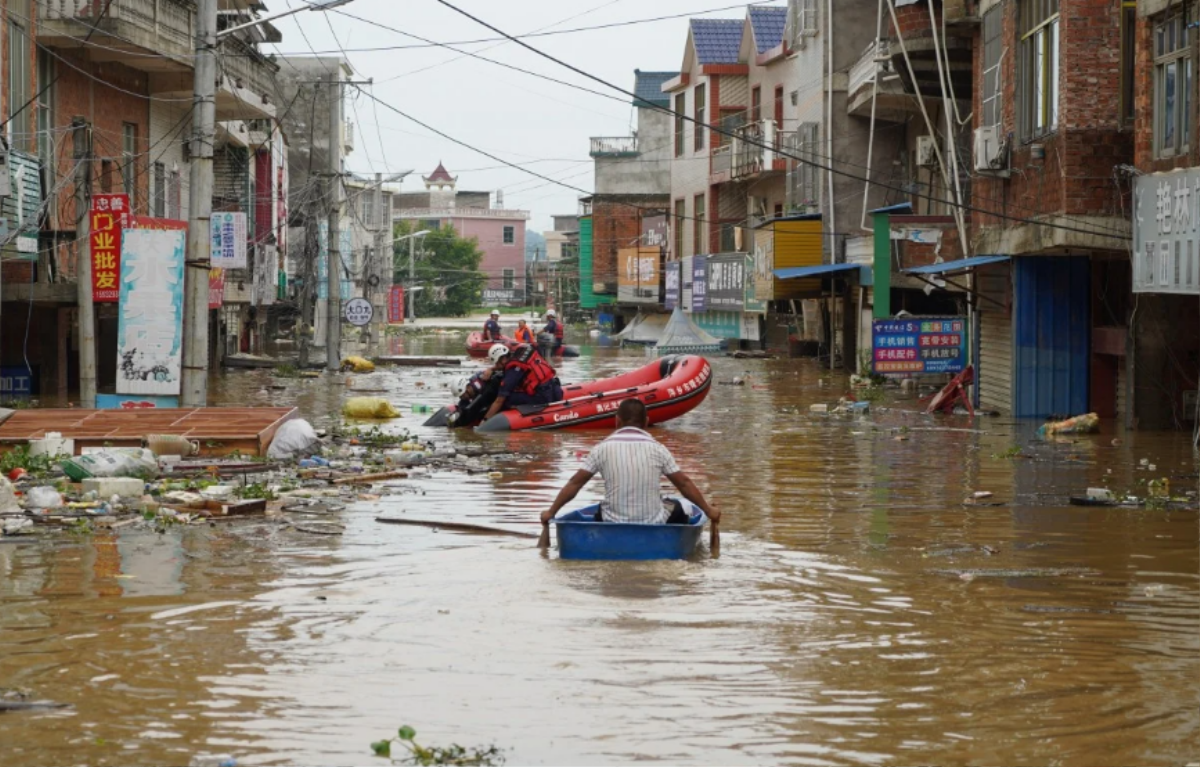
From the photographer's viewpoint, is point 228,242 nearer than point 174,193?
Yes

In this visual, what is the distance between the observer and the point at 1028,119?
902 inches

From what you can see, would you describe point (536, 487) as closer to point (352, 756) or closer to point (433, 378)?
point (352, 756)

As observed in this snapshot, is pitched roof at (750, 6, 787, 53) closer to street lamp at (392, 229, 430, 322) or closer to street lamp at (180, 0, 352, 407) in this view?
street lamp at (180, 0, 352, 407)

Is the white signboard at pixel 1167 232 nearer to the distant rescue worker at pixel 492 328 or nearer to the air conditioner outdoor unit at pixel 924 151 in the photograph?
the air conditioner outdoor unit at pixel 924 151

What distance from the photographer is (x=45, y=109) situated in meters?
27.3

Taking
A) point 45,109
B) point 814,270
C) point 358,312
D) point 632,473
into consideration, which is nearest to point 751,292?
point 814,270

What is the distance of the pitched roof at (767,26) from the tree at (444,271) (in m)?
55.2

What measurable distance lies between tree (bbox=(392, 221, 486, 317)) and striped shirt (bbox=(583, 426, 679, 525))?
322ft

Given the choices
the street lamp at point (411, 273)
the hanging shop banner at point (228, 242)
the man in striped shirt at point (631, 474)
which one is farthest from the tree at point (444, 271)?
the man in striped shirt at point (631, 474)

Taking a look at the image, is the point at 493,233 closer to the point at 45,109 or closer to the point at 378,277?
the point at 378,277

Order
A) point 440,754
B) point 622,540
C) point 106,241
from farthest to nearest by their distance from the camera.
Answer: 1. point 106,241
2. point 622,540
3. point 440,754

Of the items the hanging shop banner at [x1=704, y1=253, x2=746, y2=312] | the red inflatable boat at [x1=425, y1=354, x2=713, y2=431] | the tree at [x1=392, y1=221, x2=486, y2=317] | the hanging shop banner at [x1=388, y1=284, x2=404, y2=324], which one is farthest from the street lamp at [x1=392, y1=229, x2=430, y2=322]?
the red inflatable boat at [x1=425, y1=354, x2=713, y2=431]

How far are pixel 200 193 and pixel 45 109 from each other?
850 centimetres

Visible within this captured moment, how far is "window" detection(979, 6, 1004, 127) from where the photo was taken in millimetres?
24384
